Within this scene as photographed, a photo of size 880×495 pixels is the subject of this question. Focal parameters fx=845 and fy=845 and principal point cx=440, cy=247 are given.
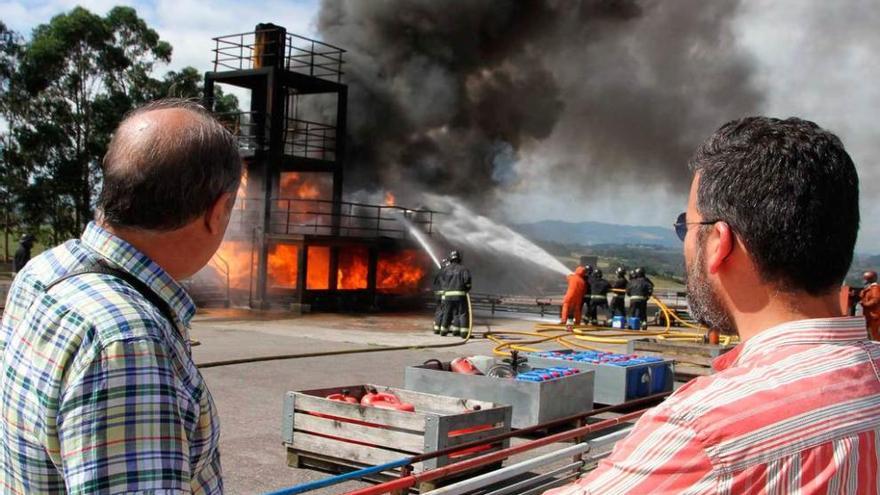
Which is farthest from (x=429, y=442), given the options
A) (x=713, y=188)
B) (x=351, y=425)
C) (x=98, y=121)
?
(x=98, y=121)

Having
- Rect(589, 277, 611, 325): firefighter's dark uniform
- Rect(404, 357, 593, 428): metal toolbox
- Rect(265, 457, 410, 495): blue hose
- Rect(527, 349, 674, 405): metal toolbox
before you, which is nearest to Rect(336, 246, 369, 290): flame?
Rect(589, 277, 611, 325): firefighter's dark uniform

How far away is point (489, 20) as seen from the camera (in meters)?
Answer: 31.8

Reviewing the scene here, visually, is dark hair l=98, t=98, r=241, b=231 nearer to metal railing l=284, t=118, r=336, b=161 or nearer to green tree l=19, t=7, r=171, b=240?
metal railing l=284, t=118, r=336, b=161

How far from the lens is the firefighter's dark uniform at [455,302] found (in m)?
15.6

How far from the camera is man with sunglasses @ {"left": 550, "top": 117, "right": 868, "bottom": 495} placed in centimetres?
126

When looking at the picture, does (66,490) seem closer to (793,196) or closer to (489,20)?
(793,196)

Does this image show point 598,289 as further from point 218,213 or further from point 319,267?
point 218,213

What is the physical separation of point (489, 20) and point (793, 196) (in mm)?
31510

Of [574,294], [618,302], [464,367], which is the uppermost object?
[574,294]

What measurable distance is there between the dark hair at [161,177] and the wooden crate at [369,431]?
4.13 metres

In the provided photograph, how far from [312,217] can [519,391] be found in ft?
55.9

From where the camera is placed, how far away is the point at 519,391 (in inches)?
284

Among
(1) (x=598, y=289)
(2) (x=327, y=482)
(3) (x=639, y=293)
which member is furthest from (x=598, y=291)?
(2) (x=327, y=482)

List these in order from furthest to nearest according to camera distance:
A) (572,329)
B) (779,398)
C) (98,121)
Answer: (98,121) < (572,329) < (779,398)
